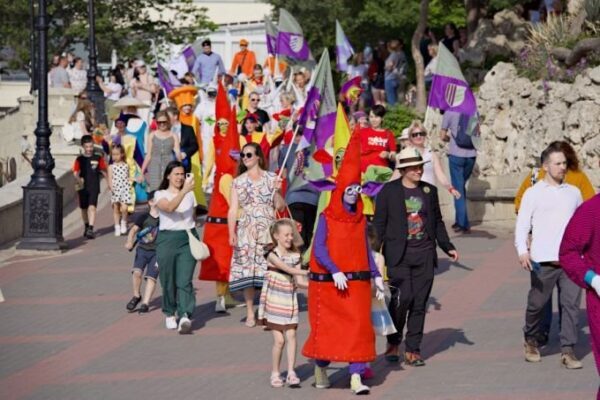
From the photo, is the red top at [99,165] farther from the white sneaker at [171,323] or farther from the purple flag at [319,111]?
the white sneaker at [171,323]

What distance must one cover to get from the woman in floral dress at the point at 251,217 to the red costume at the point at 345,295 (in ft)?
8.56

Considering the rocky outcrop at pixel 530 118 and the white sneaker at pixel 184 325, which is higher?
the rocky outcrop at pixel 530 118

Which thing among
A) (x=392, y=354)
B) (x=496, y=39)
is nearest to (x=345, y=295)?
→ (x=392, y=354)

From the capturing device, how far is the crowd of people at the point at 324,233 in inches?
427

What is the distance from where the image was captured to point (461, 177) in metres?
19.0

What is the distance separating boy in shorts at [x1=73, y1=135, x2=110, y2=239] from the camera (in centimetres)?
1980

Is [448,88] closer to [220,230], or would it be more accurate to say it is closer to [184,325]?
[220,230]

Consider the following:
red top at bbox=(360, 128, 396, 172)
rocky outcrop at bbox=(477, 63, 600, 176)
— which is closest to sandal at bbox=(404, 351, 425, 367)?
red top at bbox=(360, 128, 396, 172)

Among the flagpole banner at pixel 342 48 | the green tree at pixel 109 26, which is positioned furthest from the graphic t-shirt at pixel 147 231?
the green tree at pixel 109 26

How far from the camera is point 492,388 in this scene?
35.9 feet

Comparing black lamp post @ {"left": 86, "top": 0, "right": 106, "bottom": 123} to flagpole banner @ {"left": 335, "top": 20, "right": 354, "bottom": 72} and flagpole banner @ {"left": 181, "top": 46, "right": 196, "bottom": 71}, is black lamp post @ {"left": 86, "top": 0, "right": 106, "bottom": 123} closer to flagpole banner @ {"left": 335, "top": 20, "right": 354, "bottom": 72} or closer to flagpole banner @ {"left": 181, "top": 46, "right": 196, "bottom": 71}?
flagpole banner @ {"left": 181, "top": 46, "right": 196, "bottom": 71}


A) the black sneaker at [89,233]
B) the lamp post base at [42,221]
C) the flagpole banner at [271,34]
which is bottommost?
the black sneaker at [89,233]

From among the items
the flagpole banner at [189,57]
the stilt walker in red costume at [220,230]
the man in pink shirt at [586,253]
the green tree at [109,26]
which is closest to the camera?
the man in pink shirt at [586,253]

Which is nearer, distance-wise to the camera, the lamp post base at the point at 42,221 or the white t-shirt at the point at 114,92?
the lamp post base at the point at 42,221
